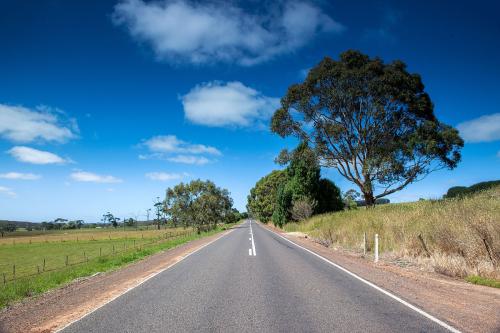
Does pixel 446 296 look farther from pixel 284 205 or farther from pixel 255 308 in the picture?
pixel 284 205

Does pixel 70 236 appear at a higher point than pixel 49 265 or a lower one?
higher

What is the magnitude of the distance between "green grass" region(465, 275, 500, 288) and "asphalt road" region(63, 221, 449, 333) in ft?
10.3

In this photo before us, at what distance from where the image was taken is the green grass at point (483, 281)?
9.24 meters

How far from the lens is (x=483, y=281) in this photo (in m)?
9.66

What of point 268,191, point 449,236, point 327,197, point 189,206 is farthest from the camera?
point 268,191

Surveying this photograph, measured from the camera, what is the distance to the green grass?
924 centimetres

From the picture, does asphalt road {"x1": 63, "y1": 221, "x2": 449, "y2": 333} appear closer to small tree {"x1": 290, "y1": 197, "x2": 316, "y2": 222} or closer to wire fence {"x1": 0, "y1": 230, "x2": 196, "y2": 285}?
wire fence {"x1": 0, "y1": 230, "x2": 196, "y2": 285}

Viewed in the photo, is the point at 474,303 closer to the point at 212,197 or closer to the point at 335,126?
the point at 335,126

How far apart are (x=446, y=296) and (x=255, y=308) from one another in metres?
4.27

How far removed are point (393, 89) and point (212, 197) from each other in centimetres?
5840

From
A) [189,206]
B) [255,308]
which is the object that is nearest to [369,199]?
[255,308]

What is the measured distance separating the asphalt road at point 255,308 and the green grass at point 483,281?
3.14 m

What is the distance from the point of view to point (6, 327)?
20.4 feet

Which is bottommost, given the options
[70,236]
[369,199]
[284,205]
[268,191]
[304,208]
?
[70,236]
